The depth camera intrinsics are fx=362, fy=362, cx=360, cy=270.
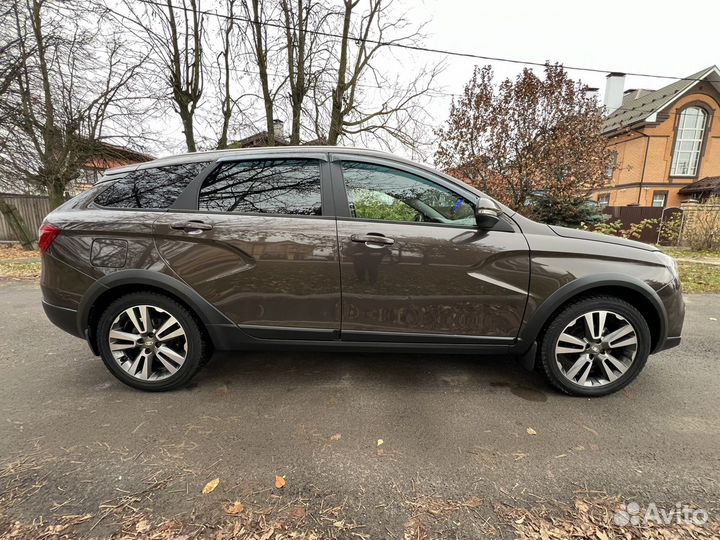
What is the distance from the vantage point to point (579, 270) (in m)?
2.53

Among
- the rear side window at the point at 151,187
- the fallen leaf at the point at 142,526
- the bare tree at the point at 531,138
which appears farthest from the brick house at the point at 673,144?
the fallen leaf at the point at 142,526

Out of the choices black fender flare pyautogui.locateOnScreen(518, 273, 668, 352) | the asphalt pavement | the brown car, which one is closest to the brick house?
black fender flare pyautogui.locateOnScreen(518, 273, 668, 352)

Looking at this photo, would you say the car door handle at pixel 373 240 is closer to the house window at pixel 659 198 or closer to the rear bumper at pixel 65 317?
the rear bumper at pixel 65 317

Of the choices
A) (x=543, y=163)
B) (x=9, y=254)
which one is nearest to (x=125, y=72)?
(x=9, y=254)

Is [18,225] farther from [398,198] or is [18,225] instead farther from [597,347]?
[597,347]

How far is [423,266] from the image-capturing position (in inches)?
98.7

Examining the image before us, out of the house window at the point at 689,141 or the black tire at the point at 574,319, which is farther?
the house window at the point at 689,141

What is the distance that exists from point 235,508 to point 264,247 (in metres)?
1.52

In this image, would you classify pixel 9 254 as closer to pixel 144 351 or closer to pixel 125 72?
pixel 125 72

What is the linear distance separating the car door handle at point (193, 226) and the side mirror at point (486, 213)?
1.87 m

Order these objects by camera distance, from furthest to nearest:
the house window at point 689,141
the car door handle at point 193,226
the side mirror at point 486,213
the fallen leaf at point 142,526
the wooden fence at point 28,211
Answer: the house window at point 689,141 < the wooden fence at point 28,211 < the car door handle at point 193,226 < the side mirror at point 486,213 < the fallen leaf at point 142,526

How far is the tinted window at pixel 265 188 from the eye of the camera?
8.59 ft

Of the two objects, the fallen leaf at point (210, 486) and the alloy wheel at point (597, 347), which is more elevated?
the alloy wheel at point (597, 347)

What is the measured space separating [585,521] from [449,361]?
1.70 metres
